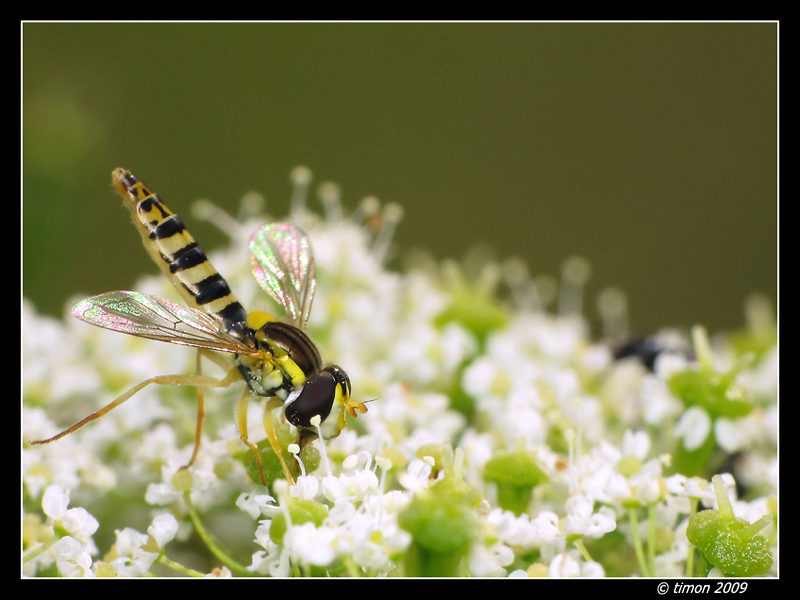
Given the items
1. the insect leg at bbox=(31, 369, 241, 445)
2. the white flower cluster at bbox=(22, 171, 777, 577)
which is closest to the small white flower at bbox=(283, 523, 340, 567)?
the white flower cluster at bbox=(22, 171, 777, 577)

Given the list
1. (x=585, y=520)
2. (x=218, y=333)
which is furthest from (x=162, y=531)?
(x=585, y=520)

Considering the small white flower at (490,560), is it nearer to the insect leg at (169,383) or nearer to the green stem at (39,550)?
the insect leg at (169,383)

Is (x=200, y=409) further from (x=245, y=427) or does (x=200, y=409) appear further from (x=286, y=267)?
(x=286, y=267)

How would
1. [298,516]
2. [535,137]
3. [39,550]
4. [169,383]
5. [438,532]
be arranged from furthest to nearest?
1. [535,137]
2. [169,383]
3. [39,550]
4. [298,516]
5. [438,532]

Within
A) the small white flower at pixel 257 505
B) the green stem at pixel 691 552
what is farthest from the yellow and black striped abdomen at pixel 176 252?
the green stem at pixel 691 552

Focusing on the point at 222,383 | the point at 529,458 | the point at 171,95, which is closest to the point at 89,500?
the point at 222,383

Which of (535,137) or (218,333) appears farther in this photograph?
(535,137)
